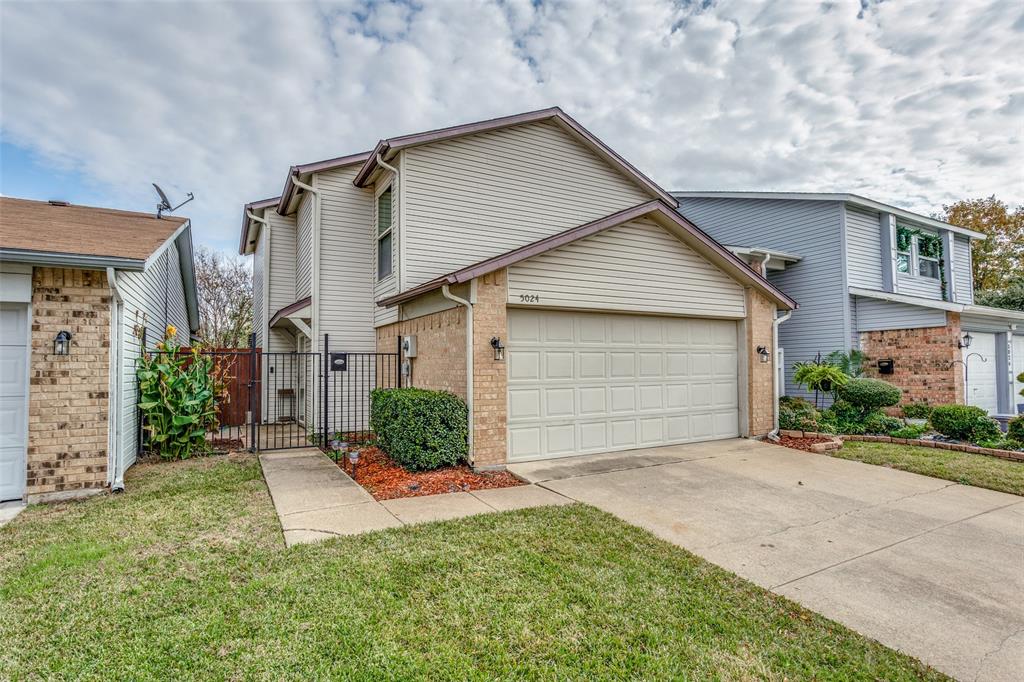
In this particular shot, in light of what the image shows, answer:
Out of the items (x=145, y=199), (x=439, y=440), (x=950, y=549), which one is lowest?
(x=950, y=549)

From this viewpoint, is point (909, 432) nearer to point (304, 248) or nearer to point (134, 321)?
point (304, 248)

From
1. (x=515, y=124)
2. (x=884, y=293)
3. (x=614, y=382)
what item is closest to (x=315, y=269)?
(x=515, y=124)

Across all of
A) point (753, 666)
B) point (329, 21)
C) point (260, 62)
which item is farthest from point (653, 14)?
point (753, 666)

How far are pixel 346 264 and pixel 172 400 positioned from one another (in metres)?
4.41

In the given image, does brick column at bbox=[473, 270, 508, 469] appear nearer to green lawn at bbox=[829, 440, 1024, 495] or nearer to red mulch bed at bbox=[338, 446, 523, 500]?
red mulch bed at bbox=[338, 446, 523, 500]

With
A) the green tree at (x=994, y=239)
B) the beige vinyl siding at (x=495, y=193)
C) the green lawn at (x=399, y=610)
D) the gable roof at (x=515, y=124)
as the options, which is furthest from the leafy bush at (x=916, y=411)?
the green tree at (x=994, y=239)

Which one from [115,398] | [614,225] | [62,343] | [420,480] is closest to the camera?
[62,343]

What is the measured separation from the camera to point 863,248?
1437 cm

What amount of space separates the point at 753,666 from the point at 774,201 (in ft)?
52.9

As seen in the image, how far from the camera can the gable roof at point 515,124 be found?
9.11 meters

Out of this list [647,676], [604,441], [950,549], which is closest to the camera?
[647,676]

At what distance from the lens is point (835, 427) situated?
1037 centimetres

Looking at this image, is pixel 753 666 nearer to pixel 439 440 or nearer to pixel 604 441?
pixel 439 440

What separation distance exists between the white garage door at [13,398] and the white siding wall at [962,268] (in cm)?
2326
